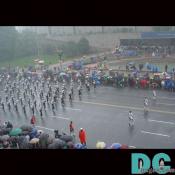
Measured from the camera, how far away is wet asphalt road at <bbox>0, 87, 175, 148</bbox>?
21.2 m

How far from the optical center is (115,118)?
24.3 metres

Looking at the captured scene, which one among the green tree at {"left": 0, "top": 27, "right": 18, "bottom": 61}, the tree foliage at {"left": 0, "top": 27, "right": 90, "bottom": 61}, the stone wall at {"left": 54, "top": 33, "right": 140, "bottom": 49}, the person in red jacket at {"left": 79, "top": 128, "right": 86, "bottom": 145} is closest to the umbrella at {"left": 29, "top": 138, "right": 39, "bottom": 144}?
the person in red jacket at {"left": 79, "top": 128, "right": 86, "bottom": 145}

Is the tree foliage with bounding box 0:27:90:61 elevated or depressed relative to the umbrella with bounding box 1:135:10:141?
elevated

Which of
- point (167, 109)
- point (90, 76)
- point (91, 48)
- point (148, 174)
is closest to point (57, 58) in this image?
point (91, 48)

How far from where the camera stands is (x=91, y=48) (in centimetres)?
4772

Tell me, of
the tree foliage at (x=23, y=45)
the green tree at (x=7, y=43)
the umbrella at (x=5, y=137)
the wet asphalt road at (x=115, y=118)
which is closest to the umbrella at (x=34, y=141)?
the umbrella at (x=5, y=137)

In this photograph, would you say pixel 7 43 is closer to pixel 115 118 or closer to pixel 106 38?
pixel 106 38

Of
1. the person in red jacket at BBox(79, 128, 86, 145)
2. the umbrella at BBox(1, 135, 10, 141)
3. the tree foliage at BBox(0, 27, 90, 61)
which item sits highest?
the tree foliage at BBox(0, 27, 90, 61)

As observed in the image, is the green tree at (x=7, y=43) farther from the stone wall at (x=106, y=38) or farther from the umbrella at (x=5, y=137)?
the umbrella at (x=5, y=137)

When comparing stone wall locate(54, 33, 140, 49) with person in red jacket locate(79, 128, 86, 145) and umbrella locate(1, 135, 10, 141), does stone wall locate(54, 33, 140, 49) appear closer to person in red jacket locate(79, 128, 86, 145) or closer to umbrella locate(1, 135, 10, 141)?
person in red jacket locate(79, 128, 86, 145)

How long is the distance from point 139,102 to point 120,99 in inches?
68.0

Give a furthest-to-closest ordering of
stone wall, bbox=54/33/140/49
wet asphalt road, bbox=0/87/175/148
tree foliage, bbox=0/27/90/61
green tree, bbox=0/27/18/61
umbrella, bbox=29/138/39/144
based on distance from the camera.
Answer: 1. tree foliage, bbox=0/27/90/61
2. green tree, bbox=0/27/18/61
3. stone wall, bbox=54/33/140/49
4. wet asphalt road, bbox=0/87/175/148
5. umbrella, bbox=29/138/39/144

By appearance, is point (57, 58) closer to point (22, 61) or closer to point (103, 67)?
point (22, 61)

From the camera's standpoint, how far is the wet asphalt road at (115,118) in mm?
21188
